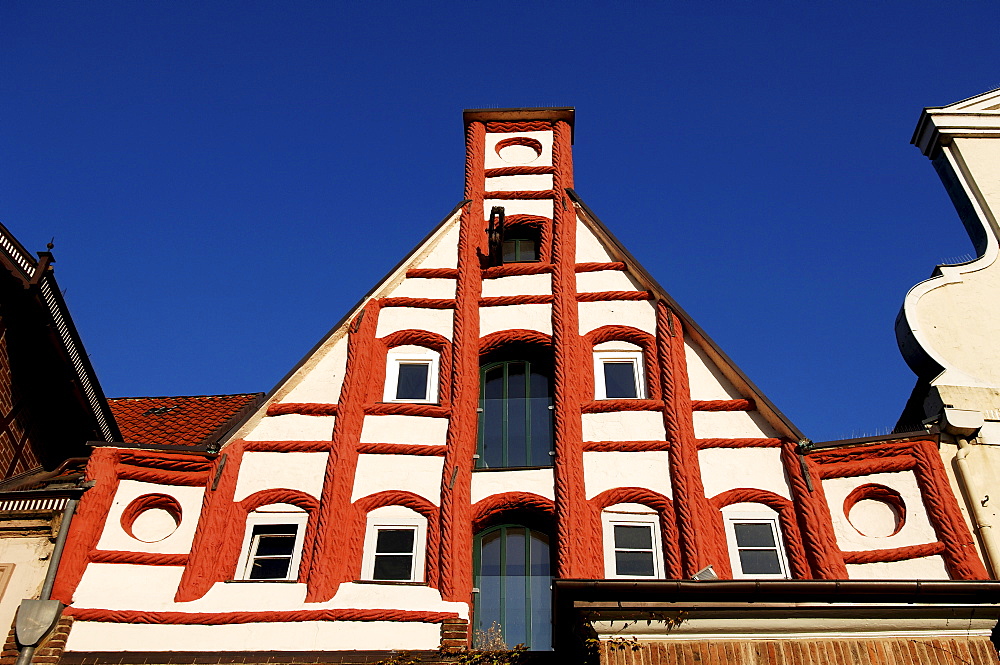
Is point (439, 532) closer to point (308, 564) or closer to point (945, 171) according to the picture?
point (308, 564)

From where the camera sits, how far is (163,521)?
40.4 ft

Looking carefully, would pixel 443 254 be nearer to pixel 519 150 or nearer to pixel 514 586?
pixel 519 150

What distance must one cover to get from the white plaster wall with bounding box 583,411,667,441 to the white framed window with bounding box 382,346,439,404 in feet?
7.58

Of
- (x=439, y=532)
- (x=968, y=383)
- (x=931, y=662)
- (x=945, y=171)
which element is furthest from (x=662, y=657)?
(x=945, y=171)

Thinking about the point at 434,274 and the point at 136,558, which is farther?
the point at 434,274

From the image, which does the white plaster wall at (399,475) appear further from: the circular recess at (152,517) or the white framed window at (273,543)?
the circular recess at (152,517)

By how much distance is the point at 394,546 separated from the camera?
12.1 metres

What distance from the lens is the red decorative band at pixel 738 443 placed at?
12711 millimetres

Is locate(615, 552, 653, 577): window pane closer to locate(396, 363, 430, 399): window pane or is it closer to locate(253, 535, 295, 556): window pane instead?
locate(396, 363, 430, 399): window pane

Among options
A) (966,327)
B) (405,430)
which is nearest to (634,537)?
(405,430)

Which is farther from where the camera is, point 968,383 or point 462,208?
point 462,208

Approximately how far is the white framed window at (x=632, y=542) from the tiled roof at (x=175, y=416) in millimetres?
6316

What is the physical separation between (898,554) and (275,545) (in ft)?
25.1

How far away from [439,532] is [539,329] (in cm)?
376
